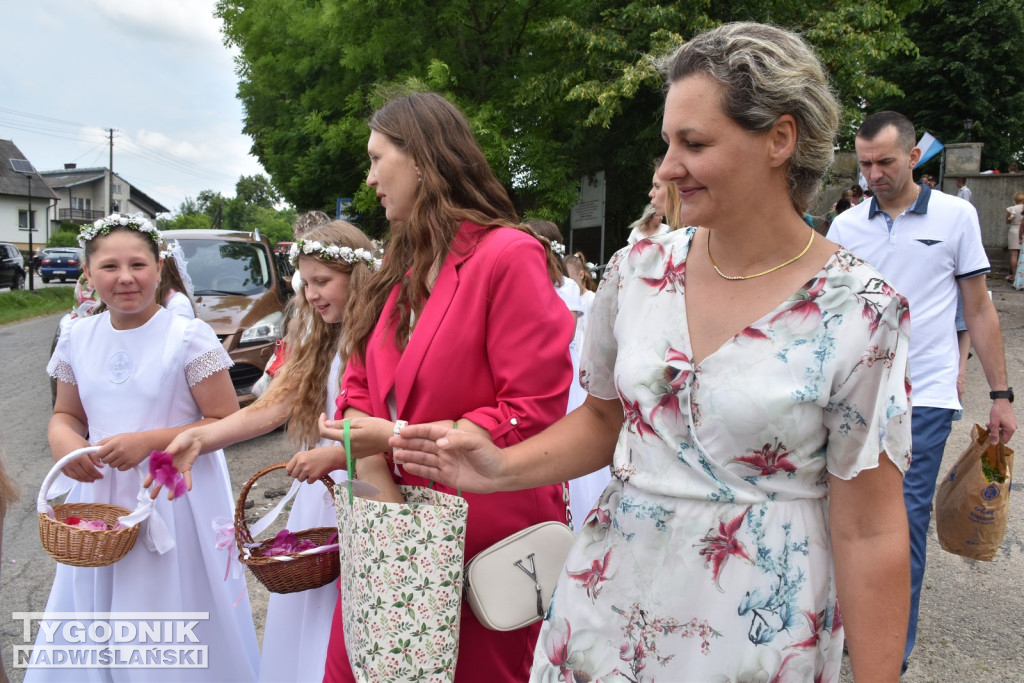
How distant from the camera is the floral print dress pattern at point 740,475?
1.40 meters

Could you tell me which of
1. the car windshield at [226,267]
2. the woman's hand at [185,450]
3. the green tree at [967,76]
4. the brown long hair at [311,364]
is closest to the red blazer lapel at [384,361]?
the brown long hair at [311,364]

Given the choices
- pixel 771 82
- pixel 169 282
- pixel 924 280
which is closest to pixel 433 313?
pixel 771 82

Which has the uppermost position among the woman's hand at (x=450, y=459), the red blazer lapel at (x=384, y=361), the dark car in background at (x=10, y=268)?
the dark car in background at (x=10, y=268)

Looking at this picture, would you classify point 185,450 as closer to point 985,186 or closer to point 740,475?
point 740,475

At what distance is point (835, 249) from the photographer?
1.54 m

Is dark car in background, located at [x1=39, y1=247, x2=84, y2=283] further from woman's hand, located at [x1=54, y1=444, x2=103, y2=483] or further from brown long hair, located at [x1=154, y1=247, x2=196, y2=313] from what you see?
woman's hand, located at [x1=54, y1=444, x2=103, y2=483]

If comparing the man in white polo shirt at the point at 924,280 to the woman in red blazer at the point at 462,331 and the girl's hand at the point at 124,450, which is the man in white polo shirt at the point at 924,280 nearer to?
the woman in red blazer at the point at 462,331

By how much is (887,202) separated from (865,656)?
279cm

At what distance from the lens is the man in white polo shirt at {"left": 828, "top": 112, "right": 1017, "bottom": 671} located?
3.49m

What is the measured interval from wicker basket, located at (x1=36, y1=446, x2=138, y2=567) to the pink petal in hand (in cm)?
17

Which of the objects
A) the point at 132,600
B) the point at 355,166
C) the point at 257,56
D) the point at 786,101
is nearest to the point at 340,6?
the point at 257,56

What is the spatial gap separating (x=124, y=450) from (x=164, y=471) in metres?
0.17

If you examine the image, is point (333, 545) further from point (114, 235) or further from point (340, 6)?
point (340, 6)

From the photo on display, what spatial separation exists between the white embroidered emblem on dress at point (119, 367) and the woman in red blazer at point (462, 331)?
1.21 meters
